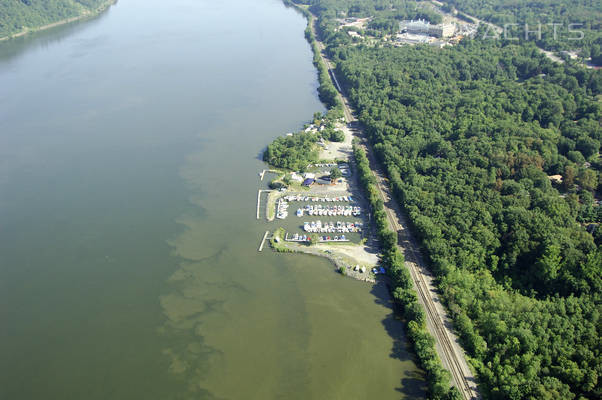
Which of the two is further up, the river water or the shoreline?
the shoreline

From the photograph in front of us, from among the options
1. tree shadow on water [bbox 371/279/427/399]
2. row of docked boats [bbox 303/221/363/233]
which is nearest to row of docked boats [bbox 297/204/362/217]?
row of docked boats [bbox 303/221/363/233]

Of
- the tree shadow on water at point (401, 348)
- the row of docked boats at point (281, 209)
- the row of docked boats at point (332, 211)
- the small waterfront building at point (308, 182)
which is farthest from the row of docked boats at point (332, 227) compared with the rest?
the small waterfront building at point (308, 182)

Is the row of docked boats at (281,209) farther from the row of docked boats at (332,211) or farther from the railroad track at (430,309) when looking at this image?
the railroad track at (430,309)

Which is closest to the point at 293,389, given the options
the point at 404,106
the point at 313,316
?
the point at 313,316

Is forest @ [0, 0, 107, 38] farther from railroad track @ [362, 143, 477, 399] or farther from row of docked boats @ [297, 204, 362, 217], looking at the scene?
railroad track @ [362, 143, 477, 399]

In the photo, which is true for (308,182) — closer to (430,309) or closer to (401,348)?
(430,309)
